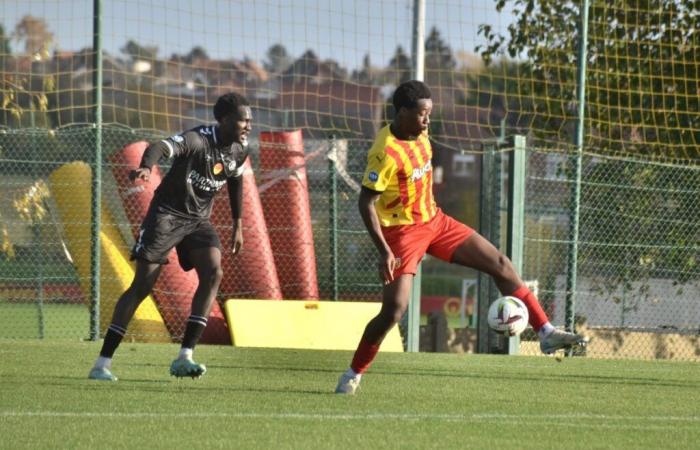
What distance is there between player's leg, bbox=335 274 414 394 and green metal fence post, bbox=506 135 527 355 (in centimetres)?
594

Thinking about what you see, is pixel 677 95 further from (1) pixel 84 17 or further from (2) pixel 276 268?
(1) pixel 84 17

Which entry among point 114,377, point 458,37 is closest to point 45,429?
point 114,377

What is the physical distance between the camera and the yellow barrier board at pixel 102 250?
14.2 meters

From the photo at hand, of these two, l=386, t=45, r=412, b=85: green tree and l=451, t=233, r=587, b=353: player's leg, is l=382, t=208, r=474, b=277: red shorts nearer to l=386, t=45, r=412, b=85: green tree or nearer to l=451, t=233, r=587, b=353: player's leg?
l=451, t=233, r=587, b=353: player's leg

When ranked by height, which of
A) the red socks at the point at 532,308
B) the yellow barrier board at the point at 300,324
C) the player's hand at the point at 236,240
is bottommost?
the yellow barrier board at the point at 300,324

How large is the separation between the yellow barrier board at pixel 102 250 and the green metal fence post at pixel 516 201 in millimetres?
3896

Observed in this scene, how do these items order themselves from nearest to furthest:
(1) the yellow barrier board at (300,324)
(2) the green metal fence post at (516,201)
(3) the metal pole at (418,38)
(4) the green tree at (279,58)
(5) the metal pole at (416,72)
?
(1) the yellow barrier board at (300,324) → (2) the green metal fence post at (516,201) → (5) the metal pole at (416,72) → (3) the metal pole at (418,38) → (4) the green tree at (279,58)

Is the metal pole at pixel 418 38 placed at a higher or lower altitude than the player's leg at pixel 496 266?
higher

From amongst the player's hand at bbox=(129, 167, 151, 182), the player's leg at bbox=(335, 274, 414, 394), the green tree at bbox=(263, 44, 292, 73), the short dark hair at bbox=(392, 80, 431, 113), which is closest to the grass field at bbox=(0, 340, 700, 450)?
the player's leg at bbox=(335, 274, 414, 394)

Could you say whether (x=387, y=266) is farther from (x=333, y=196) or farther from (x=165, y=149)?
(x=333, y=196)

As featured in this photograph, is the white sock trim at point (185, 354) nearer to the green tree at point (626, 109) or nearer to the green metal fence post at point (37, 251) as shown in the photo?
the green metal fence post at point (37, 251)

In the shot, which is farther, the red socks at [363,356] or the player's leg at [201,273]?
the player's leg at [201,273]

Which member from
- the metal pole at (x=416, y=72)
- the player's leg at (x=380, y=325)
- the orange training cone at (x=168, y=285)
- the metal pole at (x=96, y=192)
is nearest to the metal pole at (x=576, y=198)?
the metal pole at (x=416, y=72)

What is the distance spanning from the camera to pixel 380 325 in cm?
866
